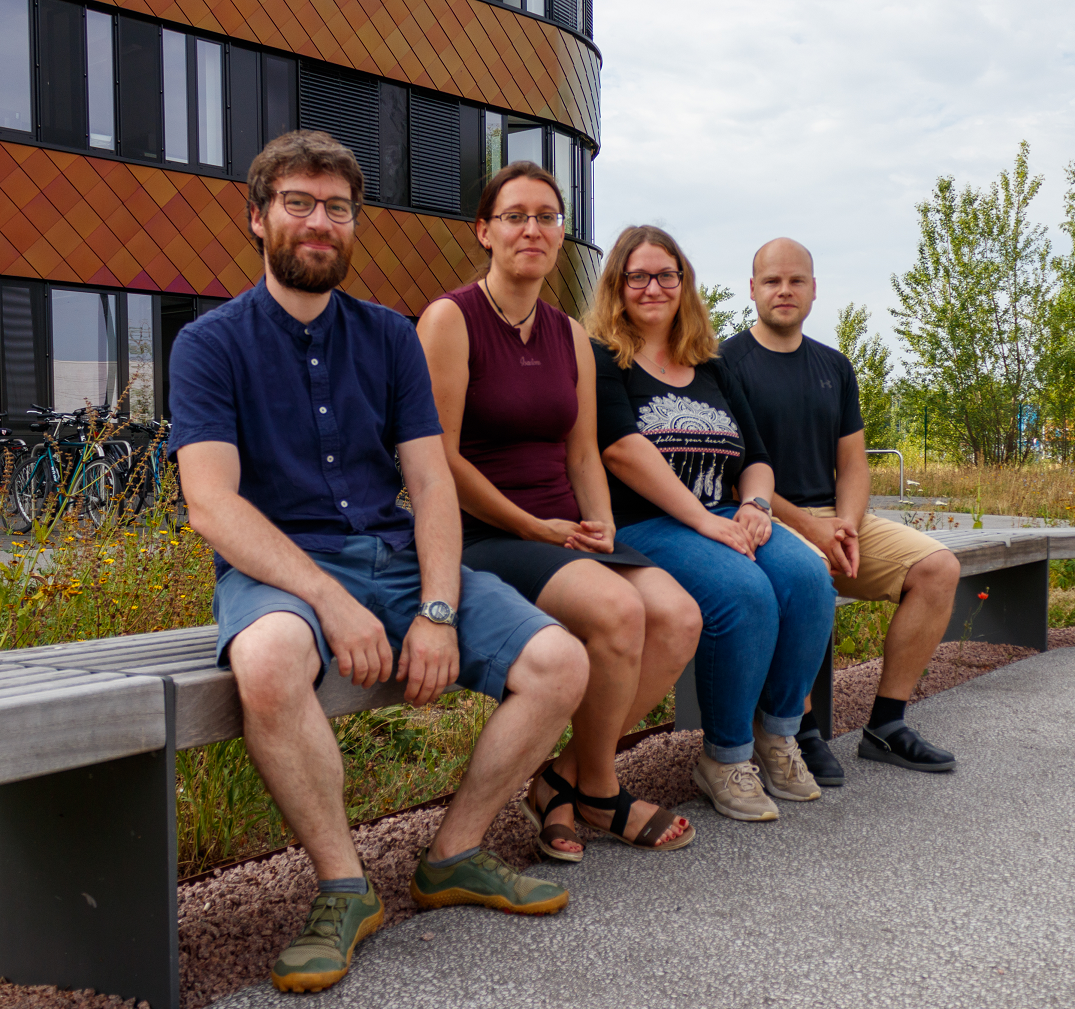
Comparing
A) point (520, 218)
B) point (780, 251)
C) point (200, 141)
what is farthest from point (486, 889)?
point (200, 141)

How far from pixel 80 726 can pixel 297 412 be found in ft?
3.19

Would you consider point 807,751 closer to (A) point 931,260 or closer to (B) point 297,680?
(B) point 297,680

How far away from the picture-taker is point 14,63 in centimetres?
1359

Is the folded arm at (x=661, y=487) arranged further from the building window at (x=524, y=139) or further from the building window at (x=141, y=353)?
the building window at (x=524, y=139)

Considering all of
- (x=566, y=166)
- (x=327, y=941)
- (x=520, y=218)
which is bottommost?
(x=327, y=941)

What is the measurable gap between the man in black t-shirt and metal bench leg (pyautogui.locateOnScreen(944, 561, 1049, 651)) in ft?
6.36

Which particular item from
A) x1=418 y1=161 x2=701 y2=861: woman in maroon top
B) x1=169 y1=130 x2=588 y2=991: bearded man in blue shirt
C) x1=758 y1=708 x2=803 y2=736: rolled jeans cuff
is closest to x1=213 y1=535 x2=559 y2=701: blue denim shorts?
x1=169 y1=130 x2=588 y2=991: bearded man in blue shirt

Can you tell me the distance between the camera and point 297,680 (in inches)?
86.1

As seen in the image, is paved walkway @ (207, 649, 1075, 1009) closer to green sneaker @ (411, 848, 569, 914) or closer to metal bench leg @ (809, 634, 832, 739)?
green sneaker @ (411, 848, 569, 914)

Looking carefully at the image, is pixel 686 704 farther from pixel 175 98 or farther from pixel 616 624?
pixel 175 98

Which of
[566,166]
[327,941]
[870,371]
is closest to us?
[327,941]

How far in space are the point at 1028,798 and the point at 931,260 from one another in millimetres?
19112

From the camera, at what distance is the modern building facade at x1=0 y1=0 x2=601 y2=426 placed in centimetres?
1383

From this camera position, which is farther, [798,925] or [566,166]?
[566,166]
